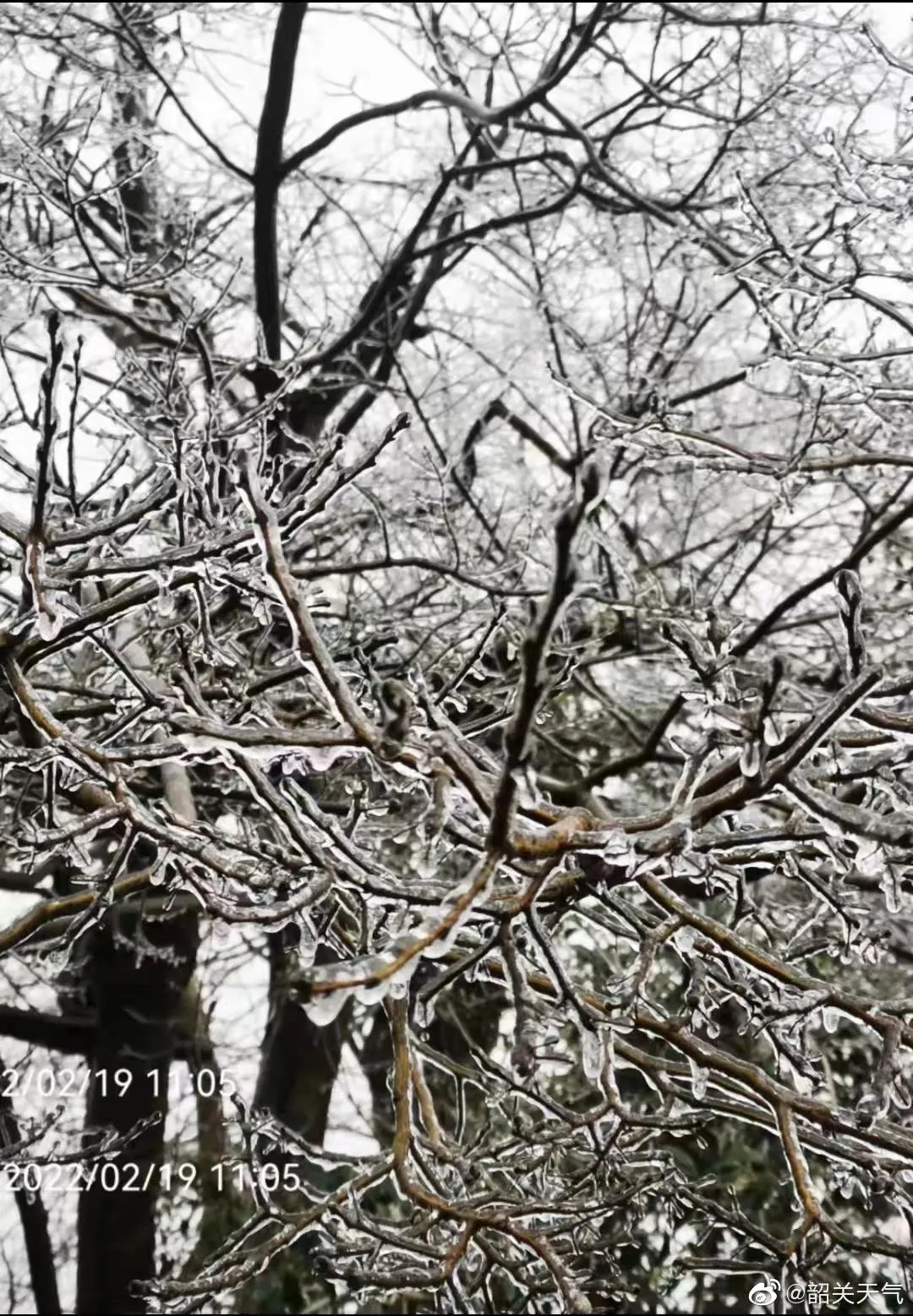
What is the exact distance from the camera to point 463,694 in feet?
8.60

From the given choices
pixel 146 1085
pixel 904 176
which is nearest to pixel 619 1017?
pixel 904 176

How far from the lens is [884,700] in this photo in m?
1.43

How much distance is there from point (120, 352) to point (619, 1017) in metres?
2.44

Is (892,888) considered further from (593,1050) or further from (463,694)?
(463,694)

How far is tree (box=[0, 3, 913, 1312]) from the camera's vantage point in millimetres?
1377

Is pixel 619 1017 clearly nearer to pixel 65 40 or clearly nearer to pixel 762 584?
pixel 65 40
